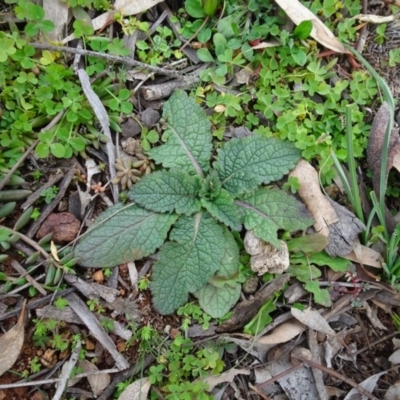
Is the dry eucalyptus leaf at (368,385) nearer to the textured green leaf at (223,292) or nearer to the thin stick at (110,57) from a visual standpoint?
the textured green leaf at (223,292)

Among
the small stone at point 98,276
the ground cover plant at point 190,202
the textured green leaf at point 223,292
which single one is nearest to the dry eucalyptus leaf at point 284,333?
the ground cover plant at point 190,202

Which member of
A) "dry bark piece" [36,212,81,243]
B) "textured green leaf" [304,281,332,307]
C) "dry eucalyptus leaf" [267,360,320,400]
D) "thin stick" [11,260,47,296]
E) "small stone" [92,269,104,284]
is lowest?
"dry eucalyptus leaf" [267,360,320,400]

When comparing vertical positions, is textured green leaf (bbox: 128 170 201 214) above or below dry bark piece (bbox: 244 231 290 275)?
above

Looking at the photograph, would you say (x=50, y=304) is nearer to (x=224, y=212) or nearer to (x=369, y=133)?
(x=224, y=212)

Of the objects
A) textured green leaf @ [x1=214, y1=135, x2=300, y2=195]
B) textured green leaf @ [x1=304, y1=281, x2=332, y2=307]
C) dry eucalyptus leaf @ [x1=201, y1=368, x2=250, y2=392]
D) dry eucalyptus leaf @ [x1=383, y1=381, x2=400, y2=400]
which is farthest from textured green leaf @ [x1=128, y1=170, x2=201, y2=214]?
dry eucalyptus leaf @ [x1=383, y1=381, x2=400, y2=400]

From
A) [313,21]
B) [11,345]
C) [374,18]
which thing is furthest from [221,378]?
[374,18]

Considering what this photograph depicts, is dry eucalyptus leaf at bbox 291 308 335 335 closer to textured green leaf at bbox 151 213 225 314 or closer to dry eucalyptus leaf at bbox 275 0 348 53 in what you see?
textured green leaf at bbox 151 213 225 314

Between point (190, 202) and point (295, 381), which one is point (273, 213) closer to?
point (190, 202)
